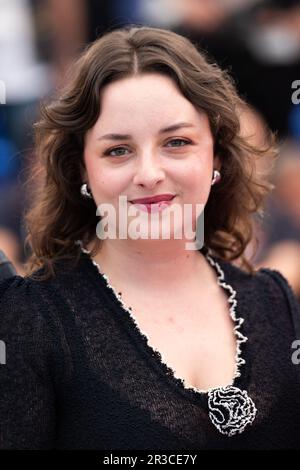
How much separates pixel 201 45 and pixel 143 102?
203 cm

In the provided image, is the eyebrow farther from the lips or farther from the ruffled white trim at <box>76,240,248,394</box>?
the ruffled white trim at <box>76,240,248,394</box>

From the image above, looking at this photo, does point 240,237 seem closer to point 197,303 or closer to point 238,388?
point 197,303

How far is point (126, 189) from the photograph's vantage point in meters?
1.82

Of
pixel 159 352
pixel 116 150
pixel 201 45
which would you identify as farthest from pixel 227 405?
pixel 201 45

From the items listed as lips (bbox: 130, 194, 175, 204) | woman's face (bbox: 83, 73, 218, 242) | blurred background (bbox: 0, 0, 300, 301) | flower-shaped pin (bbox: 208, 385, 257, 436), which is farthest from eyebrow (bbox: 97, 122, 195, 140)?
blurred background (bbox: 0, 0, 300, 301)

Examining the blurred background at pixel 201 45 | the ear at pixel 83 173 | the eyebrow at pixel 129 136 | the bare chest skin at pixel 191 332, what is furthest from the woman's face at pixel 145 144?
the blurred background at pixel 201 45

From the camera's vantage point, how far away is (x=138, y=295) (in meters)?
1.93

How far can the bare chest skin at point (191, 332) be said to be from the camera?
1.84 metres

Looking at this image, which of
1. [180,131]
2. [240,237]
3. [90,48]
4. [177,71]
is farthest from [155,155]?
[240,237]

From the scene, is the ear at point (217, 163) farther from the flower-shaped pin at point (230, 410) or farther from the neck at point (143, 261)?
the flower-shaped pin at point (230, 410)

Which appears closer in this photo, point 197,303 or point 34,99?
point 197,303

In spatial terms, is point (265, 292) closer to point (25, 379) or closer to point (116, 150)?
point (116, 150)
